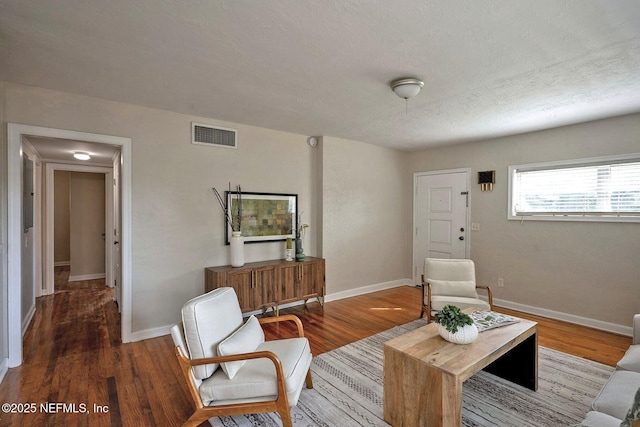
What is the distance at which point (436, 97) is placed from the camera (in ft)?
10.1

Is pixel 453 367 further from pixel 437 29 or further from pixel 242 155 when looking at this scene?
pixel 242 155

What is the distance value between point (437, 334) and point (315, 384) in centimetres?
105

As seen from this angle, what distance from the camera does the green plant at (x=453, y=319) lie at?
214 centimetres

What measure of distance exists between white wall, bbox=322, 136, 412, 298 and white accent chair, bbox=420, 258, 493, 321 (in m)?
1.42

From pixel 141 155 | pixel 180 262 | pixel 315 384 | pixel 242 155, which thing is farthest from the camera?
pixel 242 155

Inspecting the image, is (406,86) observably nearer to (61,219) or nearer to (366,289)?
(366,289)

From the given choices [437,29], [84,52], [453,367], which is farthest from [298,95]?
[453,367]

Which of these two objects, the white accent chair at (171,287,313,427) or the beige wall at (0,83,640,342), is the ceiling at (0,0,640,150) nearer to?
the beige wall at (0,83,640,342)

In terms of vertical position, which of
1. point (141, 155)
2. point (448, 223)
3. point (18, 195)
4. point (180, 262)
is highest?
point (141, 155)

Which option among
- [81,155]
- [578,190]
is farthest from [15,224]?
[578,190]

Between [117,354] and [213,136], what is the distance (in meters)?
2.57

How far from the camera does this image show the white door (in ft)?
16.7

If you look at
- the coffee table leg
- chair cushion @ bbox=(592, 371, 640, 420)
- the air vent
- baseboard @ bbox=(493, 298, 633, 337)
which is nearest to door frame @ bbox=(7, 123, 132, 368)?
the air vent

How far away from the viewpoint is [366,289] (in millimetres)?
5344
